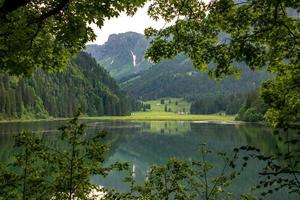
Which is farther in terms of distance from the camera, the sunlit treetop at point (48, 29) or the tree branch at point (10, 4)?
the sunlit treetop at point (48, 29)

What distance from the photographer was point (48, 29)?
1619 centimetres

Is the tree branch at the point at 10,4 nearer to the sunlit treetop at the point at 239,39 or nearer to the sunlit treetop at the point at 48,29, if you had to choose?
the sunlit treetop at the point at 48,29

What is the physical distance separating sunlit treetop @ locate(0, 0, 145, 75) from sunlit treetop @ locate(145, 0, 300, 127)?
1.63 metres

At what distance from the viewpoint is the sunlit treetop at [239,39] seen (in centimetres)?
1282

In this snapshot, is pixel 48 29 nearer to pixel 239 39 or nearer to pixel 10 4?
pixel 10 4

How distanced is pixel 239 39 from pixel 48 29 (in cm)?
767

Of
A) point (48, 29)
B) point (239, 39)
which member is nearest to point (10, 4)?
point (48, 29)

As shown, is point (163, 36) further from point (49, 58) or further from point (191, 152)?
point (191, 152)

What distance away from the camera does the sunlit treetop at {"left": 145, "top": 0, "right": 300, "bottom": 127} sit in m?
12.8

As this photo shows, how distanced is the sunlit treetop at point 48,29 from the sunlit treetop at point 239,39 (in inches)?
64.1

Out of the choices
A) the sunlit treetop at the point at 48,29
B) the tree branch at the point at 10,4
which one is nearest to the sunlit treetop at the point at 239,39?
the sunlit treetop at the point at 48,29

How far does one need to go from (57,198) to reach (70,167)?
3.74ft

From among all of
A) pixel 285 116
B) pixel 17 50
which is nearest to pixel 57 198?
pixel 17 50

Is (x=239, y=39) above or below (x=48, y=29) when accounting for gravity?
below
